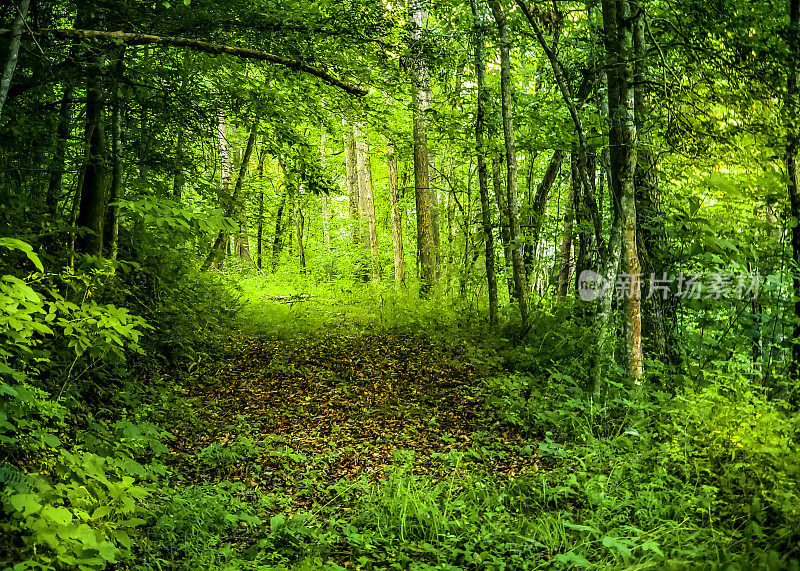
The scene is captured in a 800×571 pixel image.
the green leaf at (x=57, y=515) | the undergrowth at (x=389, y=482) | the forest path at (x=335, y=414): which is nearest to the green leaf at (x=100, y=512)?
the undergrowth at (x=389, y=482)

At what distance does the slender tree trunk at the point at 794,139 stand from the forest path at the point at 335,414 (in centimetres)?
331

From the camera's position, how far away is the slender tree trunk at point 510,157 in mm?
7793

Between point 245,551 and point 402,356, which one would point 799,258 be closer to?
point 402,356

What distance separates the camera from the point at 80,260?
5.73 metres

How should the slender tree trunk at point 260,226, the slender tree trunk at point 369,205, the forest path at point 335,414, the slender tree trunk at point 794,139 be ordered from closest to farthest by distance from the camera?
1. the slender tree trunk at point 794,139
2. the forest path at point 335,414
3. the slender tree trunk at point 260,226
4. the slender tree trunk at point 369,205

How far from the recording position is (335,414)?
6.68 meters

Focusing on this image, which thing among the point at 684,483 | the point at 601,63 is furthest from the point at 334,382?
the point at 601,63

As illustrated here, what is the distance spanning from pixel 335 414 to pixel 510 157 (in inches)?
181

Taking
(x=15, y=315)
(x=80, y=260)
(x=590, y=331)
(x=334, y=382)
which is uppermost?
(x=80, y=260)

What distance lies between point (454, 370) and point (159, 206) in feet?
15.4

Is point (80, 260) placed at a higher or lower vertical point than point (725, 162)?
lower

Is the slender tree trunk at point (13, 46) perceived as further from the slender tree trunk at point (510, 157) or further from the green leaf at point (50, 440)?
the slender tree trunk at point (510, 157)

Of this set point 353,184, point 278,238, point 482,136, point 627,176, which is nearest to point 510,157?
point 482,136

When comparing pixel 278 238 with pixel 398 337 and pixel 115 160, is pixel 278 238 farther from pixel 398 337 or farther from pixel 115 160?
pixel 115 160
